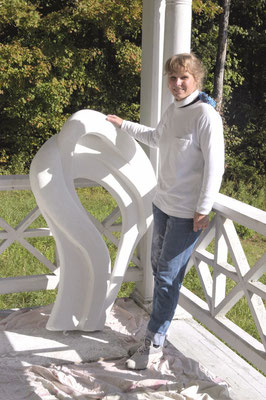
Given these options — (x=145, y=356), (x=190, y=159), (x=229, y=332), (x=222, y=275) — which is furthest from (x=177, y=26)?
(x=145, y=356)

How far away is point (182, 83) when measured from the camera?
109 inches

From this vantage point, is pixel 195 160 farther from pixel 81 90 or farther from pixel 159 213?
pixel 81 90

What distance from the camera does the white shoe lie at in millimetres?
3006

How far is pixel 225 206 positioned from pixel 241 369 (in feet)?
2.88

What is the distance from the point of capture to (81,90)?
35.6 feet

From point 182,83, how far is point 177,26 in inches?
22.6

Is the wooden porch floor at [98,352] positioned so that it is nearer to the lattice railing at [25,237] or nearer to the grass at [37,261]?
the lattice railing at [25,237]

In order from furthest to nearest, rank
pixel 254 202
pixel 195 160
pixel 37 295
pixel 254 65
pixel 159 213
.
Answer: pixel 254 65, pixel 254 202, pixel 37 295, pixel 159 213, pixel 195 160

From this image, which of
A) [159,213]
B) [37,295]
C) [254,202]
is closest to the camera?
[159,213]

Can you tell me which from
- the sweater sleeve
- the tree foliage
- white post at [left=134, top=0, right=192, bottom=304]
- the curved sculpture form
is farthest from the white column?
the tree foliage

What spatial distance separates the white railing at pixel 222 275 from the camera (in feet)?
9.31

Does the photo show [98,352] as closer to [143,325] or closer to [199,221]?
[143,325]

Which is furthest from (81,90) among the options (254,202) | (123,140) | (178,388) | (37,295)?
(178,388)

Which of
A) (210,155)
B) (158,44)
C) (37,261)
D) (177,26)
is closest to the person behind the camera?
(210,155)
